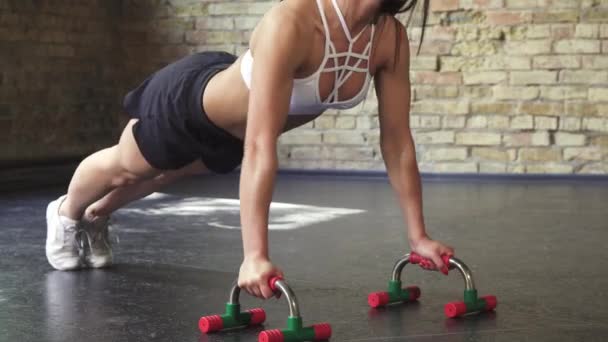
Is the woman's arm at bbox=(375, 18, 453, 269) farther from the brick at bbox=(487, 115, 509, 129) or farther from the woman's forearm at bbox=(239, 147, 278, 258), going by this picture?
the brick at bbox=(487, 115, 509, 129)

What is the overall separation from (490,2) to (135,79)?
2.19m

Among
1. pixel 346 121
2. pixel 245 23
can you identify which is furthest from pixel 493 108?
pixel 245 23

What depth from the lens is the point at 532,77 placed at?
520 cm

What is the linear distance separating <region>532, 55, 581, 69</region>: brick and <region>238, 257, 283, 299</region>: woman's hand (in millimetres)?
3749

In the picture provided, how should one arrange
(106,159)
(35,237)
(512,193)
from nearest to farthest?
(106,159)
(35,237)
(512,193)

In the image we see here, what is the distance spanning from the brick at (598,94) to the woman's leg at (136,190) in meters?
3.20

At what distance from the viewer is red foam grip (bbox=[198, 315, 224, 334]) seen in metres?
1.89

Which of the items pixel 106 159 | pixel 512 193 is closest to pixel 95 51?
pixel 512 193

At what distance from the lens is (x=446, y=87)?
5.34 m

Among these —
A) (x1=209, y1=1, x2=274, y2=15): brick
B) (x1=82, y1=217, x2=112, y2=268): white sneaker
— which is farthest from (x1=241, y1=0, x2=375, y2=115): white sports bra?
(x1=209, y1=1, x2=274, y2=15): brick

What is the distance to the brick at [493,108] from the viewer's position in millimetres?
5250

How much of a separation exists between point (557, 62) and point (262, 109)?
3662 millimetres

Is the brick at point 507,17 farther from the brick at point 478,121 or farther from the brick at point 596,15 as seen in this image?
the brick at point 478,121

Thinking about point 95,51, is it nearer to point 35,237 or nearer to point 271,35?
point 35,237
